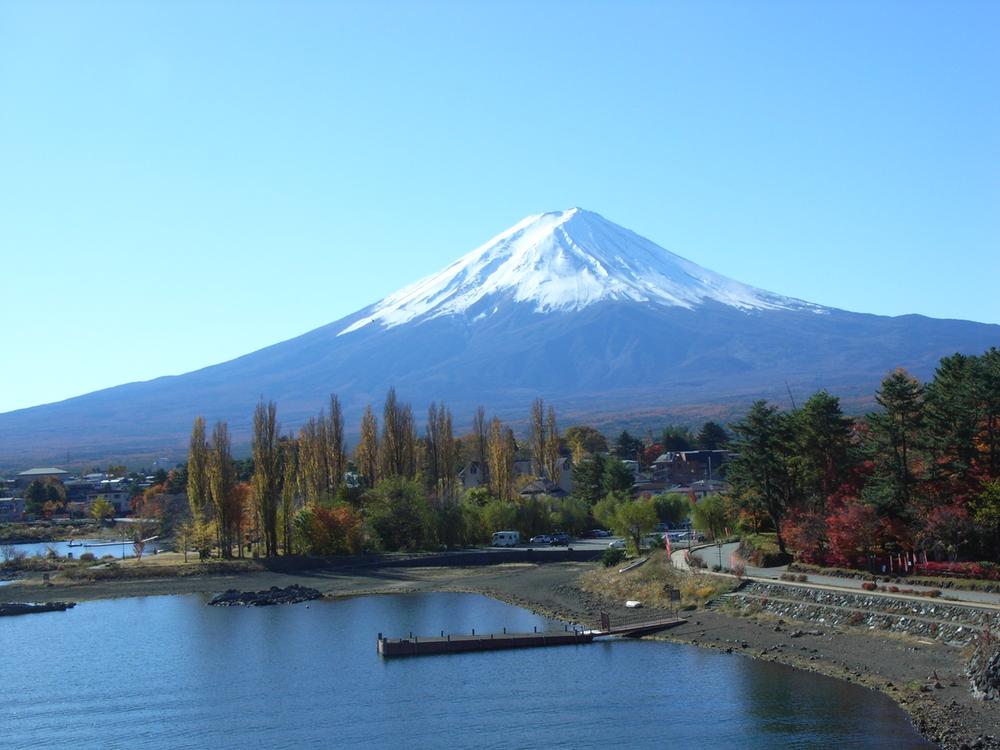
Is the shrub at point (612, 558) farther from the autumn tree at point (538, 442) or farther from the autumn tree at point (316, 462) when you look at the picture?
the autumn tree at point (538, 442)

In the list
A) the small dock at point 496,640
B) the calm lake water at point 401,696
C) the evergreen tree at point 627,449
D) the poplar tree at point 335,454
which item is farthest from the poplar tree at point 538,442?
the small dock at point 496,640

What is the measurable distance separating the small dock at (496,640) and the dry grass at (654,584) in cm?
266

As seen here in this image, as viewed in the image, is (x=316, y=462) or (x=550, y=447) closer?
(x=316, y=462)

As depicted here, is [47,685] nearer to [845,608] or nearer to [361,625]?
[361,625]

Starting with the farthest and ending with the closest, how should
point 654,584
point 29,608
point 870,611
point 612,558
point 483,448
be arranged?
point 483,448 < point 612,558 < point 29,608 < point 654,584 < point 870,611

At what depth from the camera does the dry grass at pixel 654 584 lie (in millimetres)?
36781

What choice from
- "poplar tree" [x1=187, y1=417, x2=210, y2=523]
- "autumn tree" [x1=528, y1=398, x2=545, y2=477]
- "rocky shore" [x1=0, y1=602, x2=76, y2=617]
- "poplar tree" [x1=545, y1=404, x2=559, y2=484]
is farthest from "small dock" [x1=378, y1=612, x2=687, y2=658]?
"autumn tree" [x1=528, y1=398, x2=545, y2=477]

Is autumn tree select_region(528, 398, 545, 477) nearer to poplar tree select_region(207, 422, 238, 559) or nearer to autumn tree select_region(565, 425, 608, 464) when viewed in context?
autumn tree select_region(565, 425, 608, 464)

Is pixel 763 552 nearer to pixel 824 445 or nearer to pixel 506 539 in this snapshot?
pixel 824 445

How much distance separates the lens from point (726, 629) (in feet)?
107

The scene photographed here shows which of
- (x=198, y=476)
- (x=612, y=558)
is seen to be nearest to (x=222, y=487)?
(x=198, y=476)

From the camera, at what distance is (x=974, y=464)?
105ft

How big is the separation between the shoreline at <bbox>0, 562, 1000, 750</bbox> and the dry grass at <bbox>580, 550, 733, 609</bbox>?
0.83 metres

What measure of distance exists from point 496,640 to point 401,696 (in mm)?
5898
